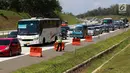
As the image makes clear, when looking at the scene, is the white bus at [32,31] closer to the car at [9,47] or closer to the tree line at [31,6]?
the car at [9,47]

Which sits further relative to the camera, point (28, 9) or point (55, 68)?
point (28, 9)

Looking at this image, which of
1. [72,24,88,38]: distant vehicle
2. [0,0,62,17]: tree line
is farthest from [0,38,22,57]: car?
[0,0,62,17]: tree line

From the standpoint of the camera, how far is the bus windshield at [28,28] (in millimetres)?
39906

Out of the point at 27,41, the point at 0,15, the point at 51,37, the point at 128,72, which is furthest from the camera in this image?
the point at 0,15

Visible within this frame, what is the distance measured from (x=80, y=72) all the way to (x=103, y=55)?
10562mm

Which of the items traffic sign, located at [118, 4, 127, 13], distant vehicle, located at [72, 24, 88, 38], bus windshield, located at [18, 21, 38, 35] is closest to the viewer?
bus windshield, located at [18, 21, 38, 35]

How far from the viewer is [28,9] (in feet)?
373

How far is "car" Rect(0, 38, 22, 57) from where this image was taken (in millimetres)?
27656

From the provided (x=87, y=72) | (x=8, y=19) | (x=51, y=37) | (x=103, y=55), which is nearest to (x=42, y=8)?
(x=8, y=19)

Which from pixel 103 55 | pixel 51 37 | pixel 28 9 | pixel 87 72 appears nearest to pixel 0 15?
pixel 28 9

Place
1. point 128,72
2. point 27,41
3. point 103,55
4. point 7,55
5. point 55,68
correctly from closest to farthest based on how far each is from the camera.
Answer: point 128,72 < point 55,68 < point 7,55 < point 103,55 < point 27,41

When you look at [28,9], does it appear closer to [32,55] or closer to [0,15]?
[0,15]

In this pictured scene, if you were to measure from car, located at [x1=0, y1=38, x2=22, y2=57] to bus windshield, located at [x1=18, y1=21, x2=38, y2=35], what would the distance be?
33.5ft

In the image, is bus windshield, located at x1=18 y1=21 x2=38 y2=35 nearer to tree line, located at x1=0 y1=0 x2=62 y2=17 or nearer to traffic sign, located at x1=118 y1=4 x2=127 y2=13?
traffic sign, located at x1=118 y1=4 x2=127 y2=13
